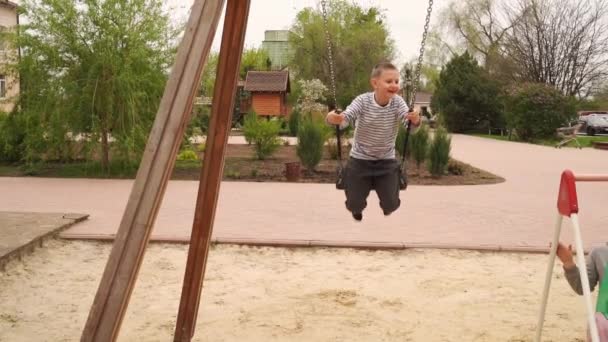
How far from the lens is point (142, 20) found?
41.4 feet

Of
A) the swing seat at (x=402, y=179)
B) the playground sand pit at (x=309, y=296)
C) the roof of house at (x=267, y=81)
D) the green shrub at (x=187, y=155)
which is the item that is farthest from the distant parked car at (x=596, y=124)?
the swing seat at (x=402, y=179)

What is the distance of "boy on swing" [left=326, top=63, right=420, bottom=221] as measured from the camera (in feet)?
15.3

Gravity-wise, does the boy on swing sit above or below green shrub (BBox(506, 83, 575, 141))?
below

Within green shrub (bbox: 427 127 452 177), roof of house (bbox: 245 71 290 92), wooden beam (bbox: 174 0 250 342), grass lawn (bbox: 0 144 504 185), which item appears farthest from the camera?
roof of house (bbox: 245 71 290 92)

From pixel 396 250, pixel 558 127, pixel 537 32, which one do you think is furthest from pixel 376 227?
pixel 537 32

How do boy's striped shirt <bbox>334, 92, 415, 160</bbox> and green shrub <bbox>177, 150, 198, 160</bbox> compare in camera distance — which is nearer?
boy's striped shirt <bbox>334, 92, 415, 160</bbox>

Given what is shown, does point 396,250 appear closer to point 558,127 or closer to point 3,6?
point 558,127

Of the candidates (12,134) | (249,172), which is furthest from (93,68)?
(249,172)

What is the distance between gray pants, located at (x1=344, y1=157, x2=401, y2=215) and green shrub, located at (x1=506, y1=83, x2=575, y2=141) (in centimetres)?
2370

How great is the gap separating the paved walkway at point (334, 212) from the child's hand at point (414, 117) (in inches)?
102

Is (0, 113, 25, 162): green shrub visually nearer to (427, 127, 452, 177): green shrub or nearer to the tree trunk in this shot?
the tree trunk

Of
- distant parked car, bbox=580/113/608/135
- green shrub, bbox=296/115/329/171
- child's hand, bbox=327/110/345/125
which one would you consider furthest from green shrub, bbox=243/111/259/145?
distant parked car, bbox=580/113/608/135

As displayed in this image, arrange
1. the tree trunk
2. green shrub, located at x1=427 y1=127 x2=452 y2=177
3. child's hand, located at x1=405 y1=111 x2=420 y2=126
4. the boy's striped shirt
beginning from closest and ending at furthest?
child's hand, located at x1=405 y1=111 x2=420 y2=126 < the boy's striped shirt < the tree trunk < green shrub, located at x1=427 y1=127 x2=452 y2=177

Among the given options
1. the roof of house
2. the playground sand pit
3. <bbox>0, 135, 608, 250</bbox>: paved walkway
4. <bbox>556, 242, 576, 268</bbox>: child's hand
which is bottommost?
the playground sand pit
